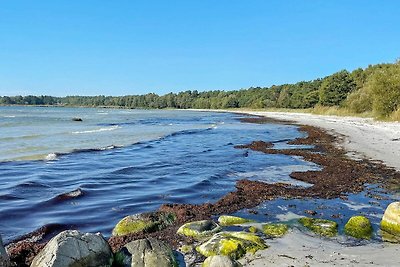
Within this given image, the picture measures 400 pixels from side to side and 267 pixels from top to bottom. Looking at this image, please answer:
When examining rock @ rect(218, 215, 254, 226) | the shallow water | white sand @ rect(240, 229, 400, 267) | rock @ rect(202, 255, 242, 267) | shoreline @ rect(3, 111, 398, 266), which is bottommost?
the shallow water

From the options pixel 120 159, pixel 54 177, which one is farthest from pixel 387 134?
pixel 54 177

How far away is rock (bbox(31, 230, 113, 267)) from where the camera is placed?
6.11 meters

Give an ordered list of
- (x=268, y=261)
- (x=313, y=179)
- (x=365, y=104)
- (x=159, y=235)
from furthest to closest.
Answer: (x=365, y=104)
(x=313, y=179)
(x=159, y=235)
(x=268, y=261)

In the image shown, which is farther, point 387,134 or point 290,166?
point 387,134

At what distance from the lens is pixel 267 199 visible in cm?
1248

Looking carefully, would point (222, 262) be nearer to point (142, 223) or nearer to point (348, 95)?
point (142, 223)

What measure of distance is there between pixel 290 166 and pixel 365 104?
52309 millimetres

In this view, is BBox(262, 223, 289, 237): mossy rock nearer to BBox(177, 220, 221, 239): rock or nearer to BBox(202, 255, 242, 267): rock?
BBox(177, 220, 221, 239): rock

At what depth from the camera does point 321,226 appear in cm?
923

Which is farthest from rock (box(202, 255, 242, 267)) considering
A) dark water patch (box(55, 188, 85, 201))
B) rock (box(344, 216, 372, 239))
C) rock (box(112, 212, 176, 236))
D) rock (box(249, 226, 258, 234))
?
dark water patch (box(55, 188, 85, 201))

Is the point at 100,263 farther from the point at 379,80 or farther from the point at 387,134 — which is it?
→ the point at 379,80

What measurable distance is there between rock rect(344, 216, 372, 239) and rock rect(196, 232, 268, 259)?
2.39m

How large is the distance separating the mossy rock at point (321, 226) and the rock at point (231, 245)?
181 cm

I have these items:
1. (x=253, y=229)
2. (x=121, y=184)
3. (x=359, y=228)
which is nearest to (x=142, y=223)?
(x=253, y=229)
